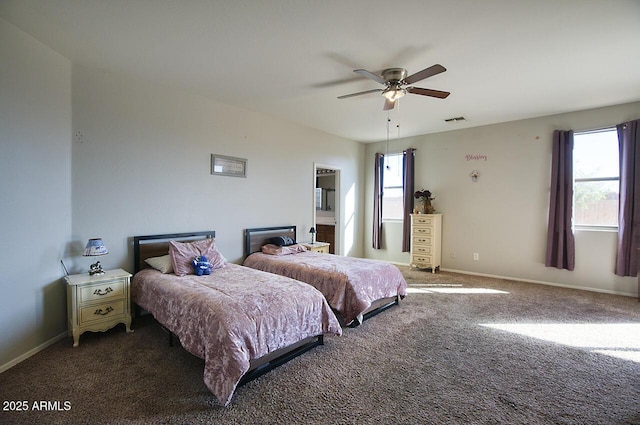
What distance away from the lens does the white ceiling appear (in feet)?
7.13

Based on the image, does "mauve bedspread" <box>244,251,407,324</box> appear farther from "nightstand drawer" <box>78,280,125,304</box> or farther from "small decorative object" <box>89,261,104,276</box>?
"small decorative object" <box>89,261,104,276</box>

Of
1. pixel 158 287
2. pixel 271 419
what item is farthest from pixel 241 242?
pixel 271 419

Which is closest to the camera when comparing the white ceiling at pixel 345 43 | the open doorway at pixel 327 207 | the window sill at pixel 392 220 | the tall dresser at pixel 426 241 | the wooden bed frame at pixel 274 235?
the white ceiling at pixel 345 43

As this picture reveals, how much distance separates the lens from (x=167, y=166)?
12.0 feet

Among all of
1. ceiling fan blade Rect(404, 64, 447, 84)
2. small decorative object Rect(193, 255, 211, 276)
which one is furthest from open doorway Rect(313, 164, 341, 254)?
ceiling fan blade Rect(404, 64, 447, 84)

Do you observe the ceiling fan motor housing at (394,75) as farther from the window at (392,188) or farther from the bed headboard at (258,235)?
the window at (392,188)

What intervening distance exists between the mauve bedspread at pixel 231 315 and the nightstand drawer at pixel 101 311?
22cm

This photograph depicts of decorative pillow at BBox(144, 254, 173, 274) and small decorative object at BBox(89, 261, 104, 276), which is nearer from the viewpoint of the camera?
small decorative object at BBox(89, 261, 104, 276)

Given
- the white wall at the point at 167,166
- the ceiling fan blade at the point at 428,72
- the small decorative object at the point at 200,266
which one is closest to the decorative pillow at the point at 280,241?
the white wall at the point at 167,166

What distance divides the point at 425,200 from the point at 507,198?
1.41 m

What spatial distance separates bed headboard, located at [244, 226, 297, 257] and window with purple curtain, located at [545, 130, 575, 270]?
4.42 metres

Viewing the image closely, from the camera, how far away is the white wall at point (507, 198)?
451 centimetres

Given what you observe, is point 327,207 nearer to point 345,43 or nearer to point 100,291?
point 345,43

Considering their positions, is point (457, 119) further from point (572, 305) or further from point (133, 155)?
point (133, 155)
